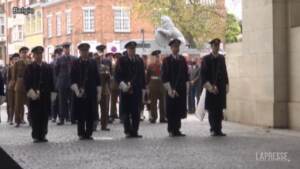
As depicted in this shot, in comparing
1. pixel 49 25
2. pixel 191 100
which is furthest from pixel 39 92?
pixel 49 25

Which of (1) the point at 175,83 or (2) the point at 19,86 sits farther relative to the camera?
(2) the point at 19,86

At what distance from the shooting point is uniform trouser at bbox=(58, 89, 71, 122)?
754 inches

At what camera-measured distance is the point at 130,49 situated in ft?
49.2

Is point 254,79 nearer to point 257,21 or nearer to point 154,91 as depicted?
point 257,21

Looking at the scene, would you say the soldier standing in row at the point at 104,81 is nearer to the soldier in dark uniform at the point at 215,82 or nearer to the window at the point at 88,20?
the soldier in dark uniform at the point at 215,82

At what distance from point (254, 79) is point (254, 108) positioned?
2.21 feet

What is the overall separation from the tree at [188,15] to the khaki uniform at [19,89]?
100 ft

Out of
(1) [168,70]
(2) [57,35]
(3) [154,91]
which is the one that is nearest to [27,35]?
(2) [57,35]

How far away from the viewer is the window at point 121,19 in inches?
2515

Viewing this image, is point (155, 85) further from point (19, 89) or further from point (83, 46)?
point (83, 46)

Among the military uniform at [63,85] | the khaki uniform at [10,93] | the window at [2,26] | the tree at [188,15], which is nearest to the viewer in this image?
the military uniform at [63,85]

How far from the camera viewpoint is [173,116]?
48.9 feet

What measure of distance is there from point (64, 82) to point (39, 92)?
4.64 meters

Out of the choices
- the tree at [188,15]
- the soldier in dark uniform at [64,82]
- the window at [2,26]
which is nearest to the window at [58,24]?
the tree at [188,15]
